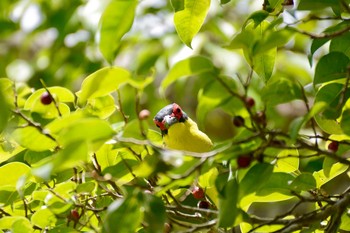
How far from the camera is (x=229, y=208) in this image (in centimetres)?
141

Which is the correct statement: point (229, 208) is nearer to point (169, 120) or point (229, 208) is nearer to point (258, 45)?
point (258, 45)

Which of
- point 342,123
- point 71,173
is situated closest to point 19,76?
point 71,173

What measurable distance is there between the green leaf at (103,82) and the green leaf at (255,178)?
284 millimetres

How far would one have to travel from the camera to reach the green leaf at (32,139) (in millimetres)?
1579

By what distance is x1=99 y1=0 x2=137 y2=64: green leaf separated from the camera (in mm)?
1443

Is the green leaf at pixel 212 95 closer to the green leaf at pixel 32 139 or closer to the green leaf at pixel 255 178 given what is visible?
the green leaf at pixel 255 178

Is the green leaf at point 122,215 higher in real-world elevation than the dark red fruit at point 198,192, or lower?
higher

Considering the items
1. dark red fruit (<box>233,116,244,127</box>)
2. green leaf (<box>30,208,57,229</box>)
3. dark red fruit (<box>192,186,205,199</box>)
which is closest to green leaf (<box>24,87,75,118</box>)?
green leaf (<box>30,208,57,229</box>)

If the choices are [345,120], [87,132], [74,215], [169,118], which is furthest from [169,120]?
[87,132]

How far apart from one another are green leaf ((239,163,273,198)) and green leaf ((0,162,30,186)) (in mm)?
505

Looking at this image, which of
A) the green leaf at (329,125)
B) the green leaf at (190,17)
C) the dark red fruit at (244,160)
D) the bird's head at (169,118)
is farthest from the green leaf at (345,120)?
the bird's head at (169,118)

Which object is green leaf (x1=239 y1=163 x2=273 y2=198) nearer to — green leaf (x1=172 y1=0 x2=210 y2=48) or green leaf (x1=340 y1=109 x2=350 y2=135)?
green leaf (x1=340 y1=109 x2=350 y2=135)

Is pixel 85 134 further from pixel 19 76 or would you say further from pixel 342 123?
pixel 19 76

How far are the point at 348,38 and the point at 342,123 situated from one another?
30 cm
